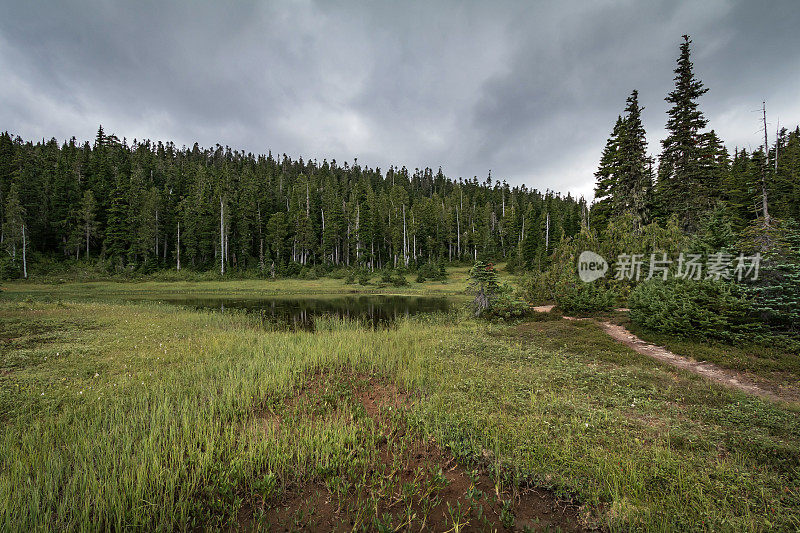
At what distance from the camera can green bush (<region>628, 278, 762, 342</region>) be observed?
10836 mm

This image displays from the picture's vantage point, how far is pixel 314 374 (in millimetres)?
9148

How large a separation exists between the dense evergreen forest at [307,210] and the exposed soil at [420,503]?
119 feet

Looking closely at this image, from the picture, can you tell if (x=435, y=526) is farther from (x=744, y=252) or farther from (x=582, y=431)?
(x=744, y=252)

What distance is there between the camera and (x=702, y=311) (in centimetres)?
1134

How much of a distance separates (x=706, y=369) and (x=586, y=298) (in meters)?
9.44

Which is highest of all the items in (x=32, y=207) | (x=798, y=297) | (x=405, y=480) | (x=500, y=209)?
(x=500, y=209)

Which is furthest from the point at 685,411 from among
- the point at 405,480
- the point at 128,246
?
the point at 128,246

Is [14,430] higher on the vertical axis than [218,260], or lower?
lower

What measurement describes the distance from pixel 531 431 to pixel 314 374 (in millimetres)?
6030

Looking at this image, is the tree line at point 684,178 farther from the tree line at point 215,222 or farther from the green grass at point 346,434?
the green grass at point 346,434

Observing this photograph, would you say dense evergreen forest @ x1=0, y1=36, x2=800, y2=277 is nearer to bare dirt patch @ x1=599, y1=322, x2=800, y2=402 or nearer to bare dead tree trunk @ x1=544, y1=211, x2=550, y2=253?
bare dead tree trunk @ x1=544, y1=211, x2=550, y2=253

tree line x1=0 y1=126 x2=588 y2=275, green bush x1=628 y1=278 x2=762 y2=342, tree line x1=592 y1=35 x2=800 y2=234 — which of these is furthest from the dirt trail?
tree line x1=0 y1=126 x2=588 y2=275

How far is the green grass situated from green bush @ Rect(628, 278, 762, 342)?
3.15m

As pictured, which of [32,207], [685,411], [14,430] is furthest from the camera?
[32,207]
